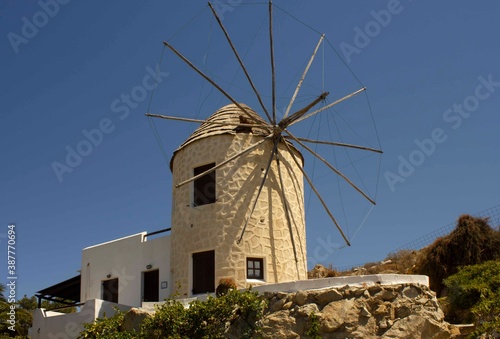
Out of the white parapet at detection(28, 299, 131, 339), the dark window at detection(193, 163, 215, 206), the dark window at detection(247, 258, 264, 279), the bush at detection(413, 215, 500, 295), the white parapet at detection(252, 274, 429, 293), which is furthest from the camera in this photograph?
the bush at detection(413, 215, 500, 295)

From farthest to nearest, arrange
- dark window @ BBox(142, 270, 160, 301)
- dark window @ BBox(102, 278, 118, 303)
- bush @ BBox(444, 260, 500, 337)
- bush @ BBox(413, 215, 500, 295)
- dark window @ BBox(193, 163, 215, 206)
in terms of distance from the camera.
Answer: dark window @ BBox(102, 278, 118, 303), bush @ BBox(413, 215, 500, 295), dark window @ BBox(142, 270, 160, 301), dark window @ BBox(193, 163, 215, 206), bush @ BBox(444, 260, 500, 337)

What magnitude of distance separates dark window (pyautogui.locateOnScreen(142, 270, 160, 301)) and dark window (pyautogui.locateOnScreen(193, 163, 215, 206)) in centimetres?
305

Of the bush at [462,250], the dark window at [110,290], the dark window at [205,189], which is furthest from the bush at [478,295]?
the dark window at [110,290]

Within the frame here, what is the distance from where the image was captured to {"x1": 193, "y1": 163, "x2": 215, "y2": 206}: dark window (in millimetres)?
18969

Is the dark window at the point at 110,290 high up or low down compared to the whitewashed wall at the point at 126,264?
down

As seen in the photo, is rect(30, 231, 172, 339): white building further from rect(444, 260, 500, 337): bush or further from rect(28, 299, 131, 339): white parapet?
rect(444, 260, 500, 337): bush

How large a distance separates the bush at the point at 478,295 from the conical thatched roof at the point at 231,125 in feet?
22.7

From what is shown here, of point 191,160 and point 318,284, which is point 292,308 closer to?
point 318,284

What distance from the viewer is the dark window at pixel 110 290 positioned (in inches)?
838

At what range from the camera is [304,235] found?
775 inches

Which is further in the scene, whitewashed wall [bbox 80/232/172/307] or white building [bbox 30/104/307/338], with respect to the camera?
whitewashed wall [bbox 80/232/172/307]

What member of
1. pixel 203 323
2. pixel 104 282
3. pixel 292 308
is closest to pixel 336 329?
pixel 292 308

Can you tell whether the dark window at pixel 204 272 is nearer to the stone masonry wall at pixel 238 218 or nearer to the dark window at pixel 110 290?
the stone masonry wall at pixel 238 218

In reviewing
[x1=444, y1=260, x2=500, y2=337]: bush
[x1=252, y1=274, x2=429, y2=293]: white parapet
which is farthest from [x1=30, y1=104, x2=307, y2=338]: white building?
[x1=444, y1=260, x2=500, y2=337]: bush
